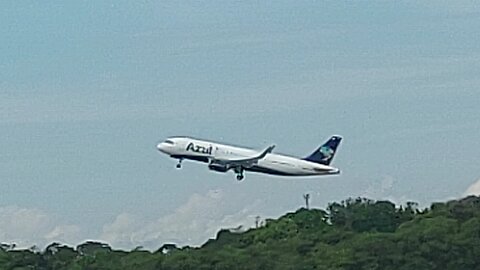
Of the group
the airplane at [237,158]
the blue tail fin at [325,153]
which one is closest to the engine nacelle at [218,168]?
the airplane at [237,158]

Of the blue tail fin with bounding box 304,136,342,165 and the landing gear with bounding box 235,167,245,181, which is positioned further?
the blue tail fin with bounding box 304,136,342,165

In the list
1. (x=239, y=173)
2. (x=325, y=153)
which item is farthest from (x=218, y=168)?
(x=325, y=153)

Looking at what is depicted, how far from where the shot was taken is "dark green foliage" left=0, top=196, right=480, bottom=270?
13062cm

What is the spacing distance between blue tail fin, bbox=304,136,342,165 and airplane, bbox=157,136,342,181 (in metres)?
3.39

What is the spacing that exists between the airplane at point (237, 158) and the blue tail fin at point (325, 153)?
339 centimetres

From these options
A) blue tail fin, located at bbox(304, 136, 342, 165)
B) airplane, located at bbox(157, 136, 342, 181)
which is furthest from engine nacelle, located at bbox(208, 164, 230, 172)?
blue tail fin, located at bbox(304, 136, 342, 165)

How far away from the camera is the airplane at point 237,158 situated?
121m

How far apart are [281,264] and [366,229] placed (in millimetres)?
36698

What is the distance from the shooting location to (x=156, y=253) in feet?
479

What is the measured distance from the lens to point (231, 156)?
123 m

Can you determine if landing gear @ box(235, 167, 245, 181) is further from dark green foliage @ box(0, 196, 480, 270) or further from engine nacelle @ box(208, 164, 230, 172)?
dark green foliage @ box(0, 196, 480, 270)

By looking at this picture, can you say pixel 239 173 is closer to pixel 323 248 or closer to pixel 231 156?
pixel 231 156

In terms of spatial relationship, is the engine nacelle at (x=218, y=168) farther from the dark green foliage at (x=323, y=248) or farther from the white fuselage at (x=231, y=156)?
the dark green foliage at (x=323, y=248)

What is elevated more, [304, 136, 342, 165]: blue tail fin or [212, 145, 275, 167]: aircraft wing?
[304, 136, 342, 165]: blue tail fin
